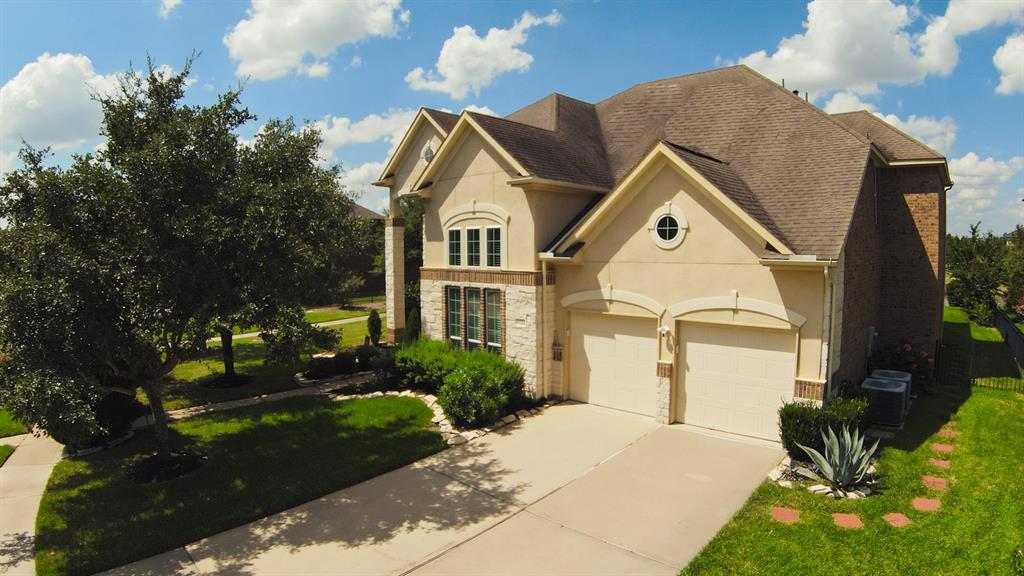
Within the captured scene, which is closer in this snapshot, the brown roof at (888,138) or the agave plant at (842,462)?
the agave plant at (842,462)

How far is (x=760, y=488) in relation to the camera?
952cm

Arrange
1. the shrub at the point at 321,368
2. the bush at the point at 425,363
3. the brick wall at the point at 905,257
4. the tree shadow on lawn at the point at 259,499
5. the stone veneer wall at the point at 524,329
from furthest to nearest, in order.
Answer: the shrub at the point at 321,368
the brick wall at the point at 905,257
the bush at the point at 425,363
the stone veneer wall at the point at 524,329
the tree shadow on lawn at the point at 259,499

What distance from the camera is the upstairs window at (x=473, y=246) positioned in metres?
16.5

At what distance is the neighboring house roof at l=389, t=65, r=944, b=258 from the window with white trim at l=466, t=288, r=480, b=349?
324 cm

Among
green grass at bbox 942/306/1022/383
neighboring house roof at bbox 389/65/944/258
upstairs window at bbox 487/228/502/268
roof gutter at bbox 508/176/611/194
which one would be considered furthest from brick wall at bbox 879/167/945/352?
upstairs window at bbox 487/228/502/268

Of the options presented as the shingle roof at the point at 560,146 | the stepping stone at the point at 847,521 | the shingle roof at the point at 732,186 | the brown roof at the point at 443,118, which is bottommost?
the stepping stone at the point at 847,521

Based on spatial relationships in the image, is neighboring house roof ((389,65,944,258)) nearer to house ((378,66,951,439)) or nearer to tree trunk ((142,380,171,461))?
house ((378,66,951,439))

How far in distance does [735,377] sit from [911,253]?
8.79m

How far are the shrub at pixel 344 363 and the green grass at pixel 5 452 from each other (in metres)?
8.44

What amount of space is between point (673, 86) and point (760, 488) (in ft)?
44.8

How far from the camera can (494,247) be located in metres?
16.0

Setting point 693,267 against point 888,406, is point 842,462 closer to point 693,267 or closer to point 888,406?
point 888,406

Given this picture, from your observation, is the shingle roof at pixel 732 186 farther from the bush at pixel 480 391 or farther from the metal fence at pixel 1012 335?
the metal fence at pixel 1012 335

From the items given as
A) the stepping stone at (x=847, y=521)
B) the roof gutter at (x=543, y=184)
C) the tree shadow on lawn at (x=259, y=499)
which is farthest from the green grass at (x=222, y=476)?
the stepping stone at (x=847, y=521)
